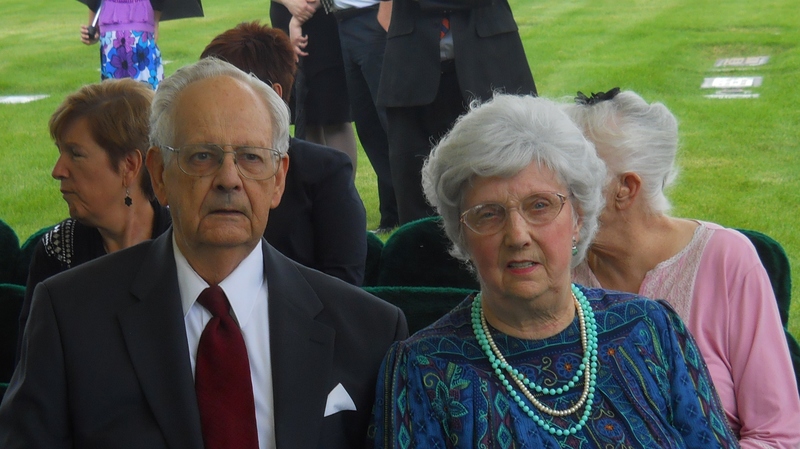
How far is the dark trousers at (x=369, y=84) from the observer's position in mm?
5516

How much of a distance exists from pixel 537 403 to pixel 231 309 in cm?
69

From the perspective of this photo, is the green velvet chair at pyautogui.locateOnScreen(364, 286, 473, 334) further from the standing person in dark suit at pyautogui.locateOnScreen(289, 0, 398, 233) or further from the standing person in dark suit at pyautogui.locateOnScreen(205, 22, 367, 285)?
the standing person in dark suit at pyautogui.locateOnScreen(289, 0, 398, 233)

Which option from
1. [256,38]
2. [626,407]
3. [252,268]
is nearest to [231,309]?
[252,268]

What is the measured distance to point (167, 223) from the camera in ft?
10.3

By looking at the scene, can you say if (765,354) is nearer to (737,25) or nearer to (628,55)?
(628,55)

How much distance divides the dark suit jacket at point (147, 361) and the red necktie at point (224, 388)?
0.04 metres

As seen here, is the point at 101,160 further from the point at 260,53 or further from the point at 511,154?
the point at 511,154

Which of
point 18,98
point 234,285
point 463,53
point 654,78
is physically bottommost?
point 18,98

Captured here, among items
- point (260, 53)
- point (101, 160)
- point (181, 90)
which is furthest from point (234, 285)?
point (260, 53)

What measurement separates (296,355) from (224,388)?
6.7 inches

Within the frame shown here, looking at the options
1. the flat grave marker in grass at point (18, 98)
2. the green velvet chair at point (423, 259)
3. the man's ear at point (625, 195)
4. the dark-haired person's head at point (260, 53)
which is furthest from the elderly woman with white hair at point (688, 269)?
the flat grave marker in grass at point (18, 98)

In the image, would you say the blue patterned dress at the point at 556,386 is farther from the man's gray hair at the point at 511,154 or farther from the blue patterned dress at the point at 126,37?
the blue patterned dress at the point at 126,37

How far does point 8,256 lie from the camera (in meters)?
3.86

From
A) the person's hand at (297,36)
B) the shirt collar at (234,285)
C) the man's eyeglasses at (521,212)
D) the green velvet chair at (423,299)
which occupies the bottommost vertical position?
the green velvet chair at (423,299)
